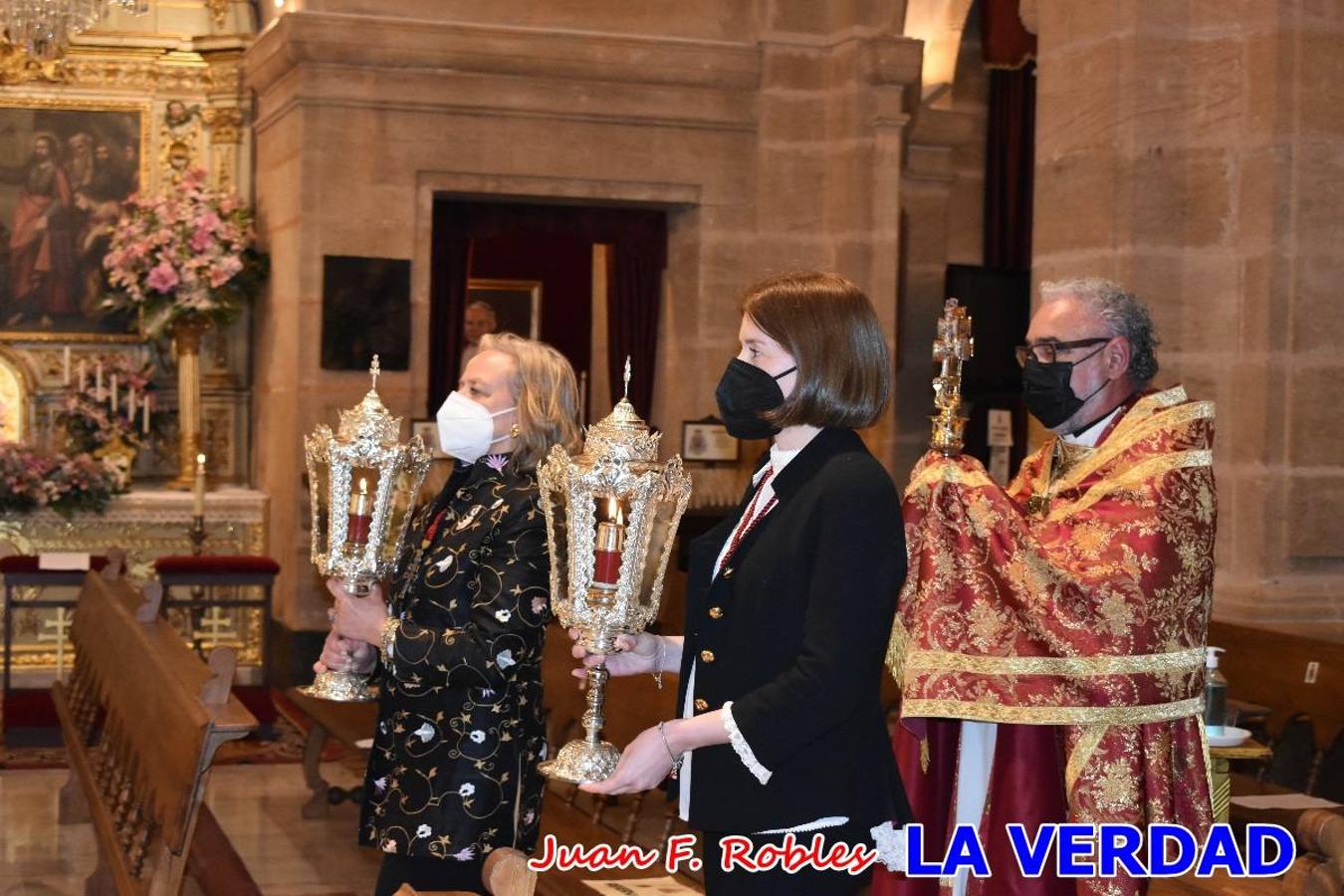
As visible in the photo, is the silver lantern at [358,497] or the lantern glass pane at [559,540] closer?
the lantern glass pane at [559,540]

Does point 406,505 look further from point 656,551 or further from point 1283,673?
point 1283,673

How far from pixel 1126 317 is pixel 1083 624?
635mm

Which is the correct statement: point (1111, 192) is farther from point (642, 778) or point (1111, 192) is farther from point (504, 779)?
point (642, 778)

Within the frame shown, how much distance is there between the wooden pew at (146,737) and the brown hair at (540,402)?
2.77ft

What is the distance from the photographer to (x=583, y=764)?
2.77m

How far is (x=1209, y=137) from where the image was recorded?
6625mm

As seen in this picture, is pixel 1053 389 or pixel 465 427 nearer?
pixel 465 427

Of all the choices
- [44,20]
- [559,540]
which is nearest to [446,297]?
[44,20]

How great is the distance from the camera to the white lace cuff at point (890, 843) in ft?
9.14

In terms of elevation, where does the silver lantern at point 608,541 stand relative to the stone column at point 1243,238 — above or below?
below

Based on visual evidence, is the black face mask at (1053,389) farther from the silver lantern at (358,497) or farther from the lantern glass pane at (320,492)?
the lantern glass pane at (320,492)

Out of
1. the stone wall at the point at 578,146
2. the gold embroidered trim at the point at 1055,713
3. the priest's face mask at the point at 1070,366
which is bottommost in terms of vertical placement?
the gold embroidered trim at the point at 1055,713

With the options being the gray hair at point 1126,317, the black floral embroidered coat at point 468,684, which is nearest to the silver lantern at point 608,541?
the black floral embroidered coat at point 468,684

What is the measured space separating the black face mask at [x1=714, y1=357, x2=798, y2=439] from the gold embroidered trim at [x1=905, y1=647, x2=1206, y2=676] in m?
1.07
